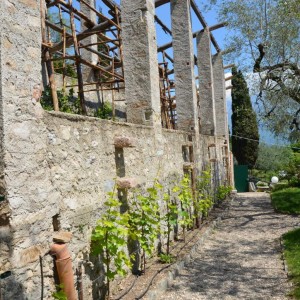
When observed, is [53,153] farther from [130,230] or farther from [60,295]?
[130,230]

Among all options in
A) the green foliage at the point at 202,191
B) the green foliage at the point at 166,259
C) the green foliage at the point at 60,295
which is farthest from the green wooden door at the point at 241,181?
the green foliage at the point at 60,295

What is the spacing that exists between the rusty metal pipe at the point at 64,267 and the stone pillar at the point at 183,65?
6.23 metres

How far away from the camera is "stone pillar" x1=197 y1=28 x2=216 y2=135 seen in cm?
→ 1209

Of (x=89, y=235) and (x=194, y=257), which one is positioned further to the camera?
(x=194, y=257)

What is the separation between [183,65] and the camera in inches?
362

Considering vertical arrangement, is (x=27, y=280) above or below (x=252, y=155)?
below

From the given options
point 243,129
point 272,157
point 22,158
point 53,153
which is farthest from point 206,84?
point 272,157

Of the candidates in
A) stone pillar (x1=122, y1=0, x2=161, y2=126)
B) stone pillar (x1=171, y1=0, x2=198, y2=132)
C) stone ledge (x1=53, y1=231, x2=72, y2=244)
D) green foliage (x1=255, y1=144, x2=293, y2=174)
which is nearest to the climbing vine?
stone ledge (x1=53, y1=231, x2=72, y2=244)

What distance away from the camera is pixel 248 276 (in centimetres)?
547

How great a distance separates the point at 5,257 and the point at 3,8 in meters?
1.87

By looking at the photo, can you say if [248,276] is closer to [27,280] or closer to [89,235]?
[89,235]

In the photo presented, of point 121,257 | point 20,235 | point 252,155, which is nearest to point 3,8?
point 20,235

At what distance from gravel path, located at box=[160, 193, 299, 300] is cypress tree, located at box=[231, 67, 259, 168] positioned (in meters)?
14.2

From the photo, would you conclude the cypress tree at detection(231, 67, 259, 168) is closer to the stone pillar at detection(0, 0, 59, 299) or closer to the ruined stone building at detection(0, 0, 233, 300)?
the ruined stone building at detection(0, 0, 233, 300)
